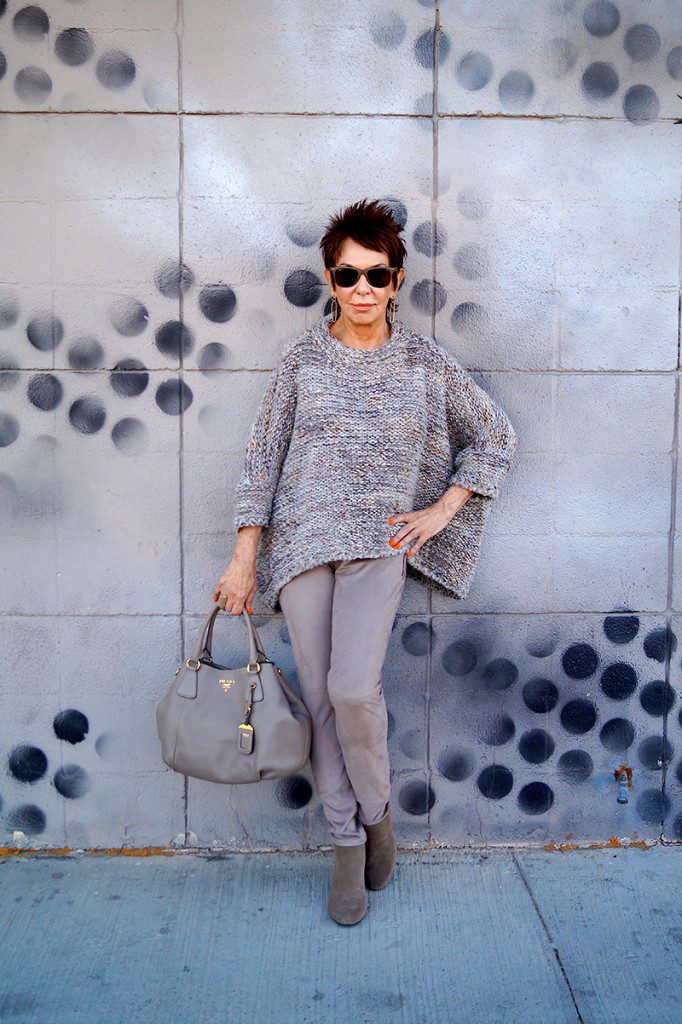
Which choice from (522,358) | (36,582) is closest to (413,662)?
(522,358)

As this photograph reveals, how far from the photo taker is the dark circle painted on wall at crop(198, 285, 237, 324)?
283cm

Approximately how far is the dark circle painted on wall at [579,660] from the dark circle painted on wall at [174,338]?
5.78 ft

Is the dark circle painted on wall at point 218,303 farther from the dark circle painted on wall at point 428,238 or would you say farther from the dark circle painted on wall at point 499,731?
the dark circle painted on wall at point 499,731

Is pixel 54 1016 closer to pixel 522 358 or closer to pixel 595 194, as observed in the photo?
pixel 522 358

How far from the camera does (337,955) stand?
7.77 ft

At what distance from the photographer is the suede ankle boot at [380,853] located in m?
2.62

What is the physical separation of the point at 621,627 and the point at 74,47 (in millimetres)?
2825

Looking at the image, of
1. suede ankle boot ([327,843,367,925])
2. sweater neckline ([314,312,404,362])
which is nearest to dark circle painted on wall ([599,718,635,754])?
suede ankle boot ([327,843,367,925])

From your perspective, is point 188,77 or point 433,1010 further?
point 188,77

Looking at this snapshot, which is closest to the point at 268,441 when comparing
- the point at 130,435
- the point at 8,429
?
the point at 130,435

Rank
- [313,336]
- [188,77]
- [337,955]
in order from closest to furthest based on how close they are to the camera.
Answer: [337,955], [313,336], [188,77]

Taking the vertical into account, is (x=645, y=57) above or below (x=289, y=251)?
above

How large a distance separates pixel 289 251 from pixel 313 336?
0.48 meters

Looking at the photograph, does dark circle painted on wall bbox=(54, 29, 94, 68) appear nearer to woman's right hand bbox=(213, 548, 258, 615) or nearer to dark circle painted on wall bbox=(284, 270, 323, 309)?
dark circle painted on wall bbox=(284, 270, 323, 309)
